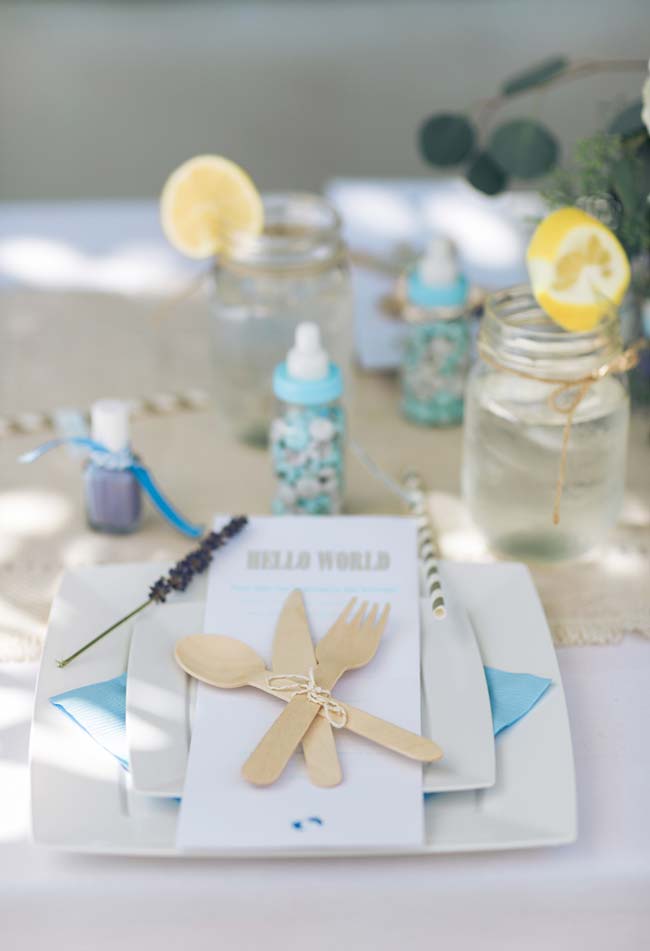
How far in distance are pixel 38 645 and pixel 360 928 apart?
32 centimetres

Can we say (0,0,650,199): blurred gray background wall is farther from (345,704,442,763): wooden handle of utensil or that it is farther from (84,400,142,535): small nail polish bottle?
(345,704,442,763): wooden handle of utensil

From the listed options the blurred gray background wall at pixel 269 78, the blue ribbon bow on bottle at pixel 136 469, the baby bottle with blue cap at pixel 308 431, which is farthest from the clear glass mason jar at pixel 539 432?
the blurred gray background wall at pixel 269 78

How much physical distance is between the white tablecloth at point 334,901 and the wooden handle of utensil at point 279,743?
5 cm

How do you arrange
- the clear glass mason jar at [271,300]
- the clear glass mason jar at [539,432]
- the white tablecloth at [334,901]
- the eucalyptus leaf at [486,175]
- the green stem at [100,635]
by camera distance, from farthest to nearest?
the eucalyptus leaf at [486,175]
the clear glass mason jar at [271,300]
the clear glass mason jar at [539,432]
the green stem at [100,635]
the white tablecloth at [334,901]

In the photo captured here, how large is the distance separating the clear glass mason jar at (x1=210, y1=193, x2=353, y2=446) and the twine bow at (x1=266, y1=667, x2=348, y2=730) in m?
0.39

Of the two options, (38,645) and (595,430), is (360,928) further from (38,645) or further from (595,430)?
(595,430)

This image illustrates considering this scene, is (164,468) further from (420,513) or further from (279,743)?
(279,743)

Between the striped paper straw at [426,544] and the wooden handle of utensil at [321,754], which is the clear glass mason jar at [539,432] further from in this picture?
the wooden handle of utensil at [321,754]

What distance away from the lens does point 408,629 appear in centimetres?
75

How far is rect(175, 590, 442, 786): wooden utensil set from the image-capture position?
63cm

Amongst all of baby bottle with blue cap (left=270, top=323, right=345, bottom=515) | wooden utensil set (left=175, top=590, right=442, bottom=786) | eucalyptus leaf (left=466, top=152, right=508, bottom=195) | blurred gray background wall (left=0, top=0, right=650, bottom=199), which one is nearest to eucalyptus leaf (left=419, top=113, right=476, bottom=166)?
eucalyptus leaf (left=466, top=152, right=508, bottom=195)

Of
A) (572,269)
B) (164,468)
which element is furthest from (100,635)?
(572,269)

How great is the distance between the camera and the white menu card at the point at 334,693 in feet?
1.94

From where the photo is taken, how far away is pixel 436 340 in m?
1.05
